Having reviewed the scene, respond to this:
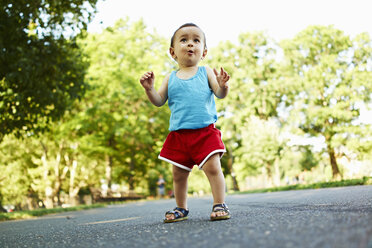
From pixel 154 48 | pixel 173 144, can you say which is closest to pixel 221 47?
pixel 154 48

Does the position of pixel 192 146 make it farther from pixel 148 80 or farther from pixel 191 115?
pixel 148 80

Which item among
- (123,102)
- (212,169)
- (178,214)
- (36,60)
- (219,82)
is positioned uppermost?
(123,102)

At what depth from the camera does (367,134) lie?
24422 mm

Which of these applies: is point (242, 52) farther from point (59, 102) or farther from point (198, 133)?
point (198, 133)

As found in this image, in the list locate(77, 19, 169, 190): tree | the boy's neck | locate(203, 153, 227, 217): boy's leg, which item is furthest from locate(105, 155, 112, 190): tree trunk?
locate(203, 153, 227, 217): boy's leg

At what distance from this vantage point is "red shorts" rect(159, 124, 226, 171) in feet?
9.85

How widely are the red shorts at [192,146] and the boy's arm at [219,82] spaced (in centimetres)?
32

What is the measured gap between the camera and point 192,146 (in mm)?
3057

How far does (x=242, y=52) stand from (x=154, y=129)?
45.9 ft

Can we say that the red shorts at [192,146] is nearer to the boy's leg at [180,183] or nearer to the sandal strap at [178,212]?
the boy's leg at [180,183]

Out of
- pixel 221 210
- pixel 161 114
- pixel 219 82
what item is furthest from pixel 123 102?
pixel 221 210

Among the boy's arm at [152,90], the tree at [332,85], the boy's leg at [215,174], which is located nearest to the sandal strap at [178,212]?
the boy's leg at [215,174]

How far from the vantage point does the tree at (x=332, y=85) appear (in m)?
25.1

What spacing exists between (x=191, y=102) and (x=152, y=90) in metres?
0.42
